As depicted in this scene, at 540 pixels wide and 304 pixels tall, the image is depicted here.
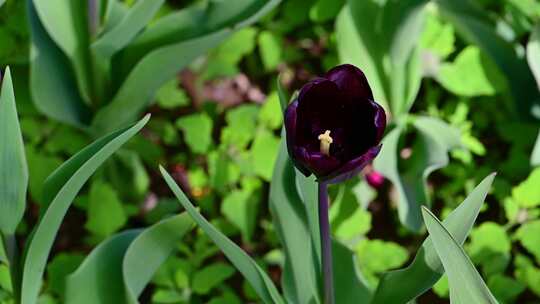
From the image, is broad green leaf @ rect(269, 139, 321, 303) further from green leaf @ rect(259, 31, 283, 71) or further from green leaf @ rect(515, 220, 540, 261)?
green leaf @ rect(259, 31, 283, 71)

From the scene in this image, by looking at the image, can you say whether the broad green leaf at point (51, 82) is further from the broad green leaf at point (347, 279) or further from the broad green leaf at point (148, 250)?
the broad green leaf at point (347, 279)

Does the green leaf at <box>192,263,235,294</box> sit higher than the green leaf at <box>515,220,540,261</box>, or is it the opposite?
the green leaf at <box>192,263,235,294</box>

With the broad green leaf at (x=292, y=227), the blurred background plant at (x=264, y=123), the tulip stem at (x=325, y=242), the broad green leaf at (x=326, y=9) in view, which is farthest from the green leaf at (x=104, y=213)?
the broad green leaf at (x=326, y=9)

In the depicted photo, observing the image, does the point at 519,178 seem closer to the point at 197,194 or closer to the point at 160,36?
the point at 197,194

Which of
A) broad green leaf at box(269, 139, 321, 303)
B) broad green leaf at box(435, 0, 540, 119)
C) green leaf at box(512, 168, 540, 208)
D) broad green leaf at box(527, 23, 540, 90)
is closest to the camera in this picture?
broad green leaf at box(269, 139, 321, 303)

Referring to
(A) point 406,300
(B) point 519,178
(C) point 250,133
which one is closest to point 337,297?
(A) point 406,300

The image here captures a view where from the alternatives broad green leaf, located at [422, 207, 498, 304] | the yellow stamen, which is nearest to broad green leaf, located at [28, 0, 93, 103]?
the yellow stamen

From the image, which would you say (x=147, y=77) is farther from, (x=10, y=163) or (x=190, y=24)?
(x=10, y=163)
